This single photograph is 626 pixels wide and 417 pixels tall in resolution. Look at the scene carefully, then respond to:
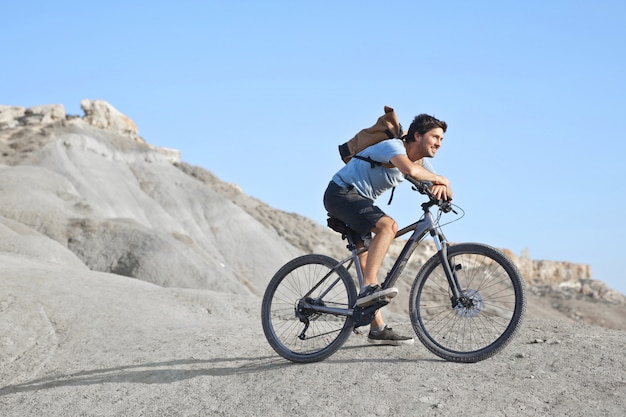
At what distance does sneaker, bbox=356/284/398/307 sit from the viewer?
5668mm

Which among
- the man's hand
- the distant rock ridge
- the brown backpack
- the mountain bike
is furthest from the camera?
the distant rock ridge

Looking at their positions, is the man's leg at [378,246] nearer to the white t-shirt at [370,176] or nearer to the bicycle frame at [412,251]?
the bicycle frame at [412,251]

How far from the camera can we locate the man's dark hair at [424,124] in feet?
19.6

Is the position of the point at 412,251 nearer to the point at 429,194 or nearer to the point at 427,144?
the point at 429,194

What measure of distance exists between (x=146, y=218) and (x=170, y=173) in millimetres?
8737

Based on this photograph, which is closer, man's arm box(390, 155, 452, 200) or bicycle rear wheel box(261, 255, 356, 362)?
man's arm box(390, 155, 452, 200)

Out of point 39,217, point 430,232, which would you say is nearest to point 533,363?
point 430,232

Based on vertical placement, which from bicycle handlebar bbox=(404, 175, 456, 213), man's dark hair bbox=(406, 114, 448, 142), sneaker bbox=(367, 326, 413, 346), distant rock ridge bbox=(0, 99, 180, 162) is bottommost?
sneaker bbox=(367, 326, 413, 346)

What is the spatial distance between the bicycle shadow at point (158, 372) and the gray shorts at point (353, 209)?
1414 mm

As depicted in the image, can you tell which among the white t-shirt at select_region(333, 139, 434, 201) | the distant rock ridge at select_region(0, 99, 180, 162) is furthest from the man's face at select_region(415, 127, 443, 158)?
the distant rock ridge at select_region(0, 99, 180, 162)

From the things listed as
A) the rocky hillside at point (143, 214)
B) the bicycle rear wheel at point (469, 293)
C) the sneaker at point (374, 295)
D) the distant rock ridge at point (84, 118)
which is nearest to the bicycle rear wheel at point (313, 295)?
the sneaker at point (374, 295)

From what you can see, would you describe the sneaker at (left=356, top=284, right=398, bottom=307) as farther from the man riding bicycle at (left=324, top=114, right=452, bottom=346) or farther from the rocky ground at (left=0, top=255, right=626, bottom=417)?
the rocky ground at (left=0, top=255, right=626, bottom=417)

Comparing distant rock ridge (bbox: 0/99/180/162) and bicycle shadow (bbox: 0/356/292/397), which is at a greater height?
distant rock ridge (bbox: 0/99/180/162)

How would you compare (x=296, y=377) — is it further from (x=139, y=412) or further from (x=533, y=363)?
(x=533, y=363)
